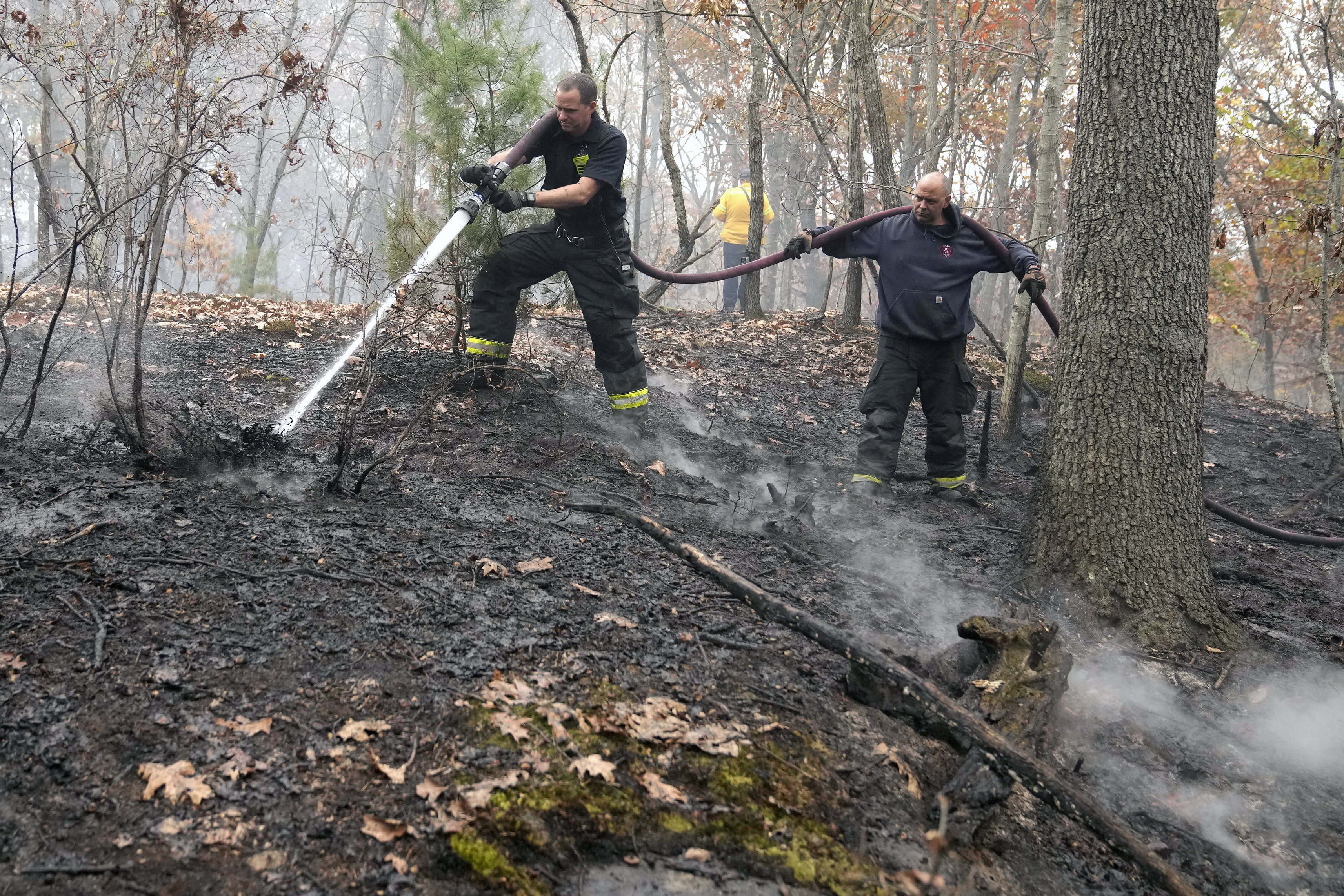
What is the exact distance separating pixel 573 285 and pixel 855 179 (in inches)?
191

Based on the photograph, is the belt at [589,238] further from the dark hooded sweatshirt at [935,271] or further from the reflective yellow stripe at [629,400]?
the dark hooded sweatshirt at [935,271]

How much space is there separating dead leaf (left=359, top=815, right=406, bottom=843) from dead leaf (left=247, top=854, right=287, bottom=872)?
0.64ft

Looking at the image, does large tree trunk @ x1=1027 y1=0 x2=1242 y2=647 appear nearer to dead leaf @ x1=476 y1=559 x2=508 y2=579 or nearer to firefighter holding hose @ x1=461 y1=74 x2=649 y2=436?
dead leaf @ x1=476 y1=559 x2=508 y2=579

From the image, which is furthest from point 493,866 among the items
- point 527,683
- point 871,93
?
point 871,93

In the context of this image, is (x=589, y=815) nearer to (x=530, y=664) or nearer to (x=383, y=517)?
(x=530, y=664)

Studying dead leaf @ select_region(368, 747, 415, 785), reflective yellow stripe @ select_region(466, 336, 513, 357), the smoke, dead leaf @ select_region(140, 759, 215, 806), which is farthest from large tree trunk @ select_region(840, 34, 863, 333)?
dead leaf @ select_region(140, 759, 215, 806)

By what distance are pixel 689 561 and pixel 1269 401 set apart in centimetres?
1020

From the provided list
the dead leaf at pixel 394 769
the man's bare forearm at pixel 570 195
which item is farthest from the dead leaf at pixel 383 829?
the man's bare forearm at pixel 570 195

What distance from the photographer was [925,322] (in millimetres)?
5809

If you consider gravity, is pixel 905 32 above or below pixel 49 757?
above

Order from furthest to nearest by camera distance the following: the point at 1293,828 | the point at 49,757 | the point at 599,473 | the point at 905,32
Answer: the point at 905,32 < the point at 599,473 < the point at 1293,828 < the point at 49,757

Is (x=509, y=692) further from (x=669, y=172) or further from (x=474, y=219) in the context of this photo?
(x=669, y=172)

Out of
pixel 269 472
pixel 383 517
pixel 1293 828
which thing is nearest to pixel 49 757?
pixel 383 517

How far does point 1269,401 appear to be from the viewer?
1084 centimetres
